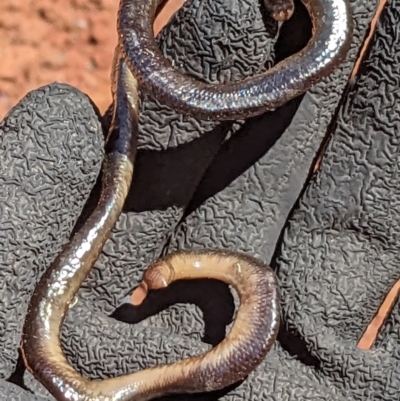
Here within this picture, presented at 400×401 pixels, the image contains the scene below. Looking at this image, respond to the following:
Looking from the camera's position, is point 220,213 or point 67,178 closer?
point 67,178

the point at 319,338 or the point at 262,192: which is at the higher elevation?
the point at 262,192

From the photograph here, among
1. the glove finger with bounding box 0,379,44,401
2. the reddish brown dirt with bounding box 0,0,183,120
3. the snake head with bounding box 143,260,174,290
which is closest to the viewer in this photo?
the glove finger with bounding box 0,379,44,401

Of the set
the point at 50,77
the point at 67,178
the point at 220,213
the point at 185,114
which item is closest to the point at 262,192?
the point at 220,213

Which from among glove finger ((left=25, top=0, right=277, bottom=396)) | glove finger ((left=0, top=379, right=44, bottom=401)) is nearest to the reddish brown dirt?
glove finger ((left=25, top=0, right=277, bottom=396))

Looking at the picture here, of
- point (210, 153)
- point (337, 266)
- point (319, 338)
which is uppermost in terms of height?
point (210, 153)

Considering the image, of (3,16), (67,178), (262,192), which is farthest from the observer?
(3,16)

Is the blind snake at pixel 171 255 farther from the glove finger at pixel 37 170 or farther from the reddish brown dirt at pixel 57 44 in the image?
the reddish brown dirt at pixel 57 44

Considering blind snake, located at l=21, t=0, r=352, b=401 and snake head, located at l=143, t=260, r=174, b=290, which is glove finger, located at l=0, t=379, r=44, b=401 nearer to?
blind snake, located at l=21, t=0, r=352, b=401

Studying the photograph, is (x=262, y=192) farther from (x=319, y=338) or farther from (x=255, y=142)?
(x=319, y=338)

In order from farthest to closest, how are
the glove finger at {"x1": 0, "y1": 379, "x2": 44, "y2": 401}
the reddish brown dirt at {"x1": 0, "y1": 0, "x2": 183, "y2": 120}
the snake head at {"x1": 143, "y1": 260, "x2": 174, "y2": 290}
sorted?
the reddish brown dirt at {"x1": 0, "y1": 0, "x2": 183, "y2": 120} < the snake head at {"x1": 143, "y1": 260, "x2": 174, "y2": 290} < the glove finger at {"x1": 0, "y1": 379, "x2": 44, "y2": 401}
